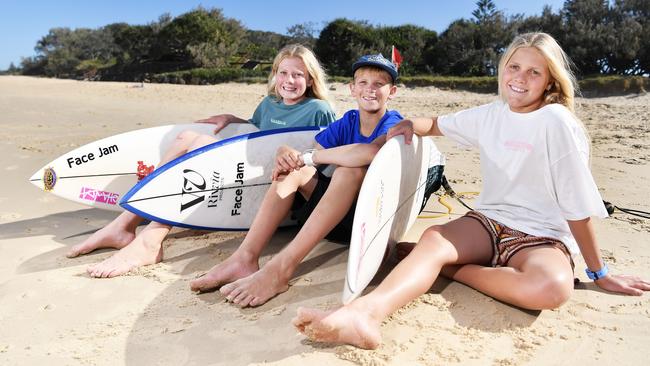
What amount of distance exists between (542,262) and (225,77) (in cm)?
1417

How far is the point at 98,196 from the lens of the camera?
10.7 feet

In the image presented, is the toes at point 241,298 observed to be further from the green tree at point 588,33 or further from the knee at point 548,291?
the green tree at point 588,33

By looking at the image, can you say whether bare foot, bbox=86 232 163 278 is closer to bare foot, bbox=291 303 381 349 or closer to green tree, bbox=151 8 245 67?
bare foot, bbox=291 303 381 349

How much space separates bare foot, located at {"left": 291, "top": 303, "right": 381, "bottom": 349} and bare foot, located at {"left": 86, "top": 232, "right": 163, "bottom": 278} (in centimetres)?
113

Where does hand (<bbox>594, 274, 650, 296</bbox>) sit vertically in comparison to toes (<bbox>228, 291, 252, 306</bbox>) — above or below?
below

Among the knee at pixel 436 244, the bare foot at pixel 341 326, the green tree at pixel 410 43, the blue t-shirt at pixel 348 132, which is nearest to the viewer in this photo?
the bare foot at pixel 341 326

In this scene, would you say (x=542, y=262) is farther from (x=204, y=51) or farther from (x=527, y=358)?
(x=204, y=51)

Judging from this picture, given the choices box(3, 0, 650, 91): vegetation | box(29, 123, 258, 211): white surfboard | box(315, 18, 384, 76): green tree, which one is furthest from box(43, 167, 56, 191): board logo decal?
box(315, 18, 384, 76): green tree

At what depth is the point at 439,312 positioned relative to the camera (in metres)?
1.99

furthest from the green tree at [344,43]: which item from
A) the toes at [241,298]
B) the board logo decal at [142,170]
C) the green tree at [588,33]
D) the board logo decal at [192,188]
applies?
the toes at [241,298]

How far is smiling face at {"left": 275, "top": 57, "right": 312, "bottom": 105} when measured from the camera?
9.68 ft

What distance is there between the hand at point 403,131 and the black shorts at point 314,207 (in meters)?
0.38

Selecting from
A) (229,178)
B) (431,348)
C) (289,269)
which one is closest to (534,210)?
(431,348)

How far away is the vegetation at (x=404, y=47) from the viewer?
12.5 metres
